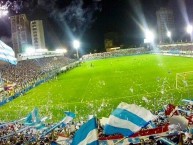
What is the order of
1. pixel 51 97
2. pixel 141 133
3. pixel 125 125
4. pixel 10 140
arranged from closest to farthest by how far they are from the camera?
1. pixel 125 125
2. pixel 141 133
3. pixel 10 140
4. pixel 51 97

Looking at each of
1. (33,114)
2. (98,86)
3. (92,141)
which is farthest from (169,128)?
(98,86)

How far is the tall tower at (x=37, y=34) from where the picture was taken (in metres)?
180

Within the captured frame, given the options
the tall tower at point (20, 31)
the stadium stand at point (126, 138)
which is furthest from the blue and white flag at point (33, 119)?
the tall tower at point (20, 31)

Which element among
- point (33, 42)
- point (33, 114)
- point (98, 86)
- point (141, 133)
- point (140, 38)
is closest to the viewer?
point (141, 133)

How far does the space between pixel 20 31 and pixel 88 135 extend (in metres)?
179

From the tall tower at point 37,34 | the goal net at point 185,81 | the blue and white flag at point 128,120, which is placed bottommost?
the goal net at point 185,81

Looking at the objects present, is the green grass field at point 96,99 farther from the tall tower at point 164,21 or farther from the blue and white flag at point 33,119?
the tall tower at point 164,21

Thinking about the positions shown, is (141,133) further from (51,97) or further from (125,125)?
(51,97)

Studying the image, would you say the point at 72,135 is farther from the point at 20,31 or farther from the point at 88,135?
the point at 20,31

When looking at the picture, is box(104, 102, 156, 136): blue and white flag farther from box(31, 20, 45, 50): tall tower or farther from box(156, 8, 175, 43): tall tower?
box(31, 20, 45, 50): tall tower

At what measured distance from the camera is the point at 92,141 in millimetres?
7746

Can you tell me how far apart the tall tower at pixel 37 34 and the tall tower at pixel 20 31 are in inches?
163

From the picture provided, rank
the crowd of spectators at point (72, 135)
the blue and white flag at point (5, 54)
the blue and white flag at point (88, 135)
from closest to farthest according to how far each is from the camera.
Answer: the blue and white flag at point (88, 135)
the crowd of spectators at point (72, 135)
the blue and white flag at point (5, 54)

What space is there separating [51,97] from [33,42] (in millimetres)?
144326
